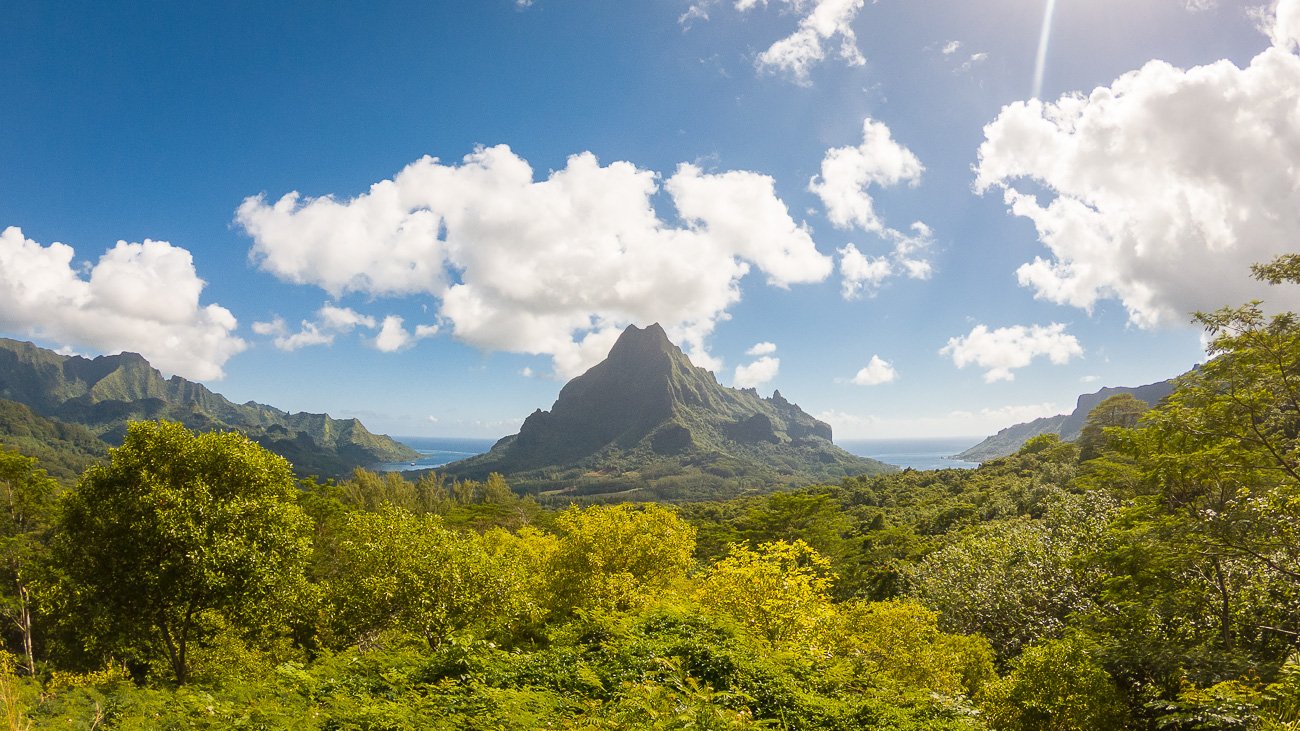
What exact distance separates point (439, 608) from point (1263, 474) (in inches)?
871

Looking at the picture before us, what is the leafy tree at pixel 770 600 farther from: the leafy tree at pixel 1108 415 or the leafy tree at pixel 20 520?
the leafy tree at pixel 1108 415

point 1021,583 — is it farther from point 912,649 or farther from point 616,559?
point 616,559

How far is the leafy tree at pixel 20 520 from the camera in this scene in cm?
2350

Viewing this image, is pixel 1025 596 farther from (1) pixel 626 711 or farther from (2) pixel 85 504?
(2) pixel 85 504

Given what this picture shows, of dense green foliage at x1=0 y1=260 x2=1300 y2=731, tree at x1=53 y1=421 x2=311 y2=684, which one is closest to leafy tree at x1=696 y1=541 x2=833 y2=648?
dense green foliage at x1=0 y1=260 x2=1300 y2=731

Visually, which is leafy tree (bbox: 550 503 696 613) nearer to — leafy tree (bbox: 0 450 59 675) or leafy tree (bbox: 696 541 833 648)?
leafy tree (bbox: 696 541 833 648)

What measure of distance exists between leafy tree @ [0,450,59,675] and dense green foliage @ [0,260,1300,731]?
17.5 ft

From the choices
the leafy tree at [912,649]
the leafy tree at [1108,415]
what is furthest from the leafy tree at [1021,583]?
the leafy tree at [1108,415]

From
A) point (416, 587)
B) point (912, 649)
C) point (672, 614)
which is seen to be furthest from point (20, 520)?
point (912, 649)

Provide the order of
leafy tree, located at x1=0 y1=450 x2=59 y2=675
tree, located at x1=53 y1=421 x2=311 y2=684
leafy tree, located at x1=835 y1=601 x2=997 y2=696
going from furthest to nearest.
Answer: leafy tree, located at x1=0 y1=450 x2=59 y2=675, leafy tree, located at x1=835 y1=601 x2=997 y2=696, tree, located at x1=53 y1=421 x2=311 y2=684

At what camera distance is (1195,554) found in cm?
1102

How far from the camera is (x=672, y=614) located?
13.4 m

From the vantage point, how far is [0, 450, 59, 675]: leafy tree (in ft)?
77.1

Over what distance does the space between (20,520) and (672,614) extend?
115 feet
